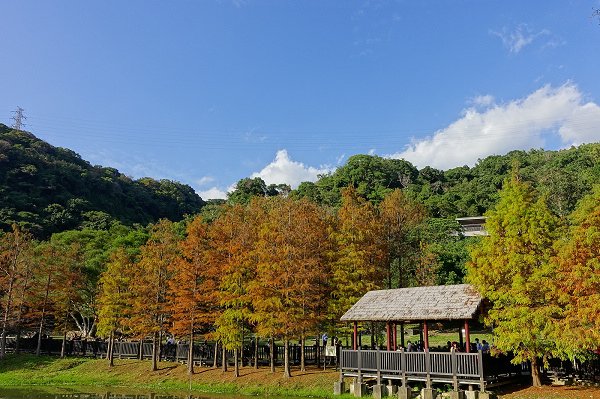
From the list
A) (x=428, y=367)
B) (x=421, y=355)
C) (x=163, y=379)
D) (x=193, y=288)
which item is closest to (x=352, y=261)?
(x=421, y=355)

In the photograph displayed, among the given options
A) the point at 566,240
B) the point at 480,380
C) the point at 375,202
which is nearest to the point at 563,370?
the point at 480,380

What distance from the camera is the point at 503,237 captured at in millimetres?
20453

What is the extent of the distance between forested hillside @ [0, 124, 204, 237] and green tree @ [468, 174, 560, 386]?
65.7m

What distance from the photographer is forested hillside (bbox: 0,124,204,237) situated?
7331cm

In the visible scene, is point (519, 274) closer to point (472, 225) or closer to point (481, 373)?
point (481, 373)

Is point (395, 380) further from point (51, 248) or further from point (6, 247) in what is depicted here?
point (6, 247)

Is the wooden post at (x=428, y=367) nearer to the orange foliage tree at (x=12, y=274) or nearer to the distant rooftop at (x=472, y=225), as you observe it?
the orange foliage tree at (x=12, y=274)

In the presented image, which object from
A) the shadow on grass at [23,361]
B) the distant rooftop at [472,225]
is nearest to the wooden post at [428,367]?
the shadow on grass at [23,361]

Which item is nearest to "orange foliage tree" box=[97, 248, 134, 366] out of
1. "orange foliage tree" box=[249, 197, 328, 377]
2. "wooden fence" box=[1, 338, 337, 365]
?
"wooden fence" box=[1, 338, 337, 365]

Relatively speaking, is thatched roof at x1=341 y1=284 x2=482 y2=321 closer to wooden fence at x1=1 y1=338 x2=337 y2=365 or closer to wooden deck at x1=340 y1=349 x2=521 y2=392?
wooden deck at x1=340 y1=349 x2=521 y2=392

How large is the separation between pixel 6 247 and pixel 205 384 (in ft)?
73.5

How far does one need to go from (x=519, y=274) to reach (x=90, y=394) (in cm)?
2442

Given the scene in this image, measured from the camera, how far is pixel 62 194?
83.4 metres

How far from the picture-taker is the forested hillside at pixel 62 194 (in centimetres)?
7331
